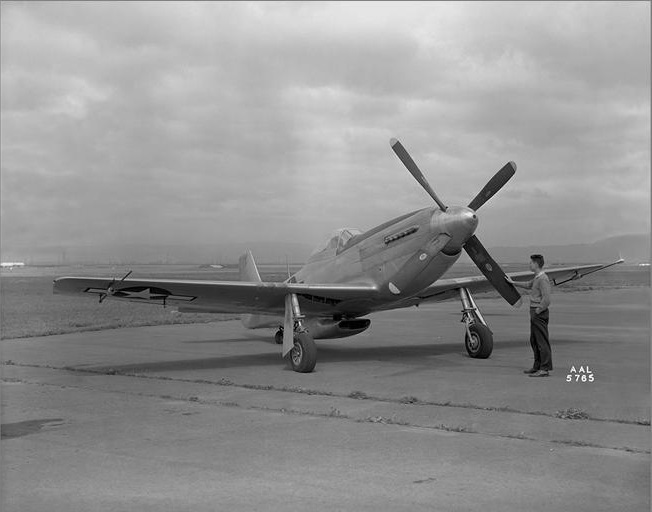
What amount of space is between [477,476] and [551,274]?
10.9 meters

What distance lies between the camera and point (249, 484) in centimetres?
482

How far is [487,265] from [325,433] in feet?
20.0

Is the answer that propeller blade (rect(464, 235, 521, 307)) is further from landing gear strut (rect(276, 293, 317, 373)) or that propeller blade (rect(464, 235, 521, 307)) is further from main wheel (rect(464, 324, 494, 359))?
landing gear strut (rect(276, 293, 317, 373))

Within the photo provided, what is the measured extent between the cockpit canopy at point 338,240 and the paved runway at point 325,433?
2.25 metres

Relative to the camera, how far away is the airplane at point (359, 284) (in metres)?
11.3

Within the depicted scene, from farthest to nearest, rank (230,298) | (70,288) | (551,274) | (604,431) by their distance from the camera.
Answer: (551,274) < (230,298) < (70,288) < (604,431)

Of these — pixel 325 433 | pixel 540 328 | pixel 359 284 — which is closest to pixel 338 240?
pixel 359 284

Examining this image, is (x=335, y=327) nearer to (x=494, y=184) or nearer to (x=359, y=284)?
(x=359, y=284)

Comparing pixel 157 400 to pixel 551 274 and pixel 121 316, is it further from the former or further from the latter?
pixel 121 316

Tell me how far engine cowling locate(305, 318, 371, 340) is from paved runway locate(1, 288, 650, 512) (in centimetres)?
60

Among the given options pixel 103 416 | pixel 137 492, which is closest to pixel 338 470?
pixel 137 492

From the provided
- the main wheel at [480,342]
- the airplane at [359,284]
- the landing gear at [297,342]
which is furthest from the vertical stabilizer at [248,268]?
the main wheel at [480,342]

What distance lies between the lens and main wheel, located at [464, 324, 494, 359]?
12.6 meters

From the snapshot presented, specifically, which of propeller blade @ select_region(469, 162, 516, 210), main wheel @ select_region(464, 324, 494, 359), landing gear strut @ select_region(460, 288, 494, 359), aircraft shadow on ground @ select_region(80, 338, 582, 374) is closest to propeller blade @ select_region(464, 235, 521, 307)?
propeller blade @ select_region(469, 162, 516, 210)
